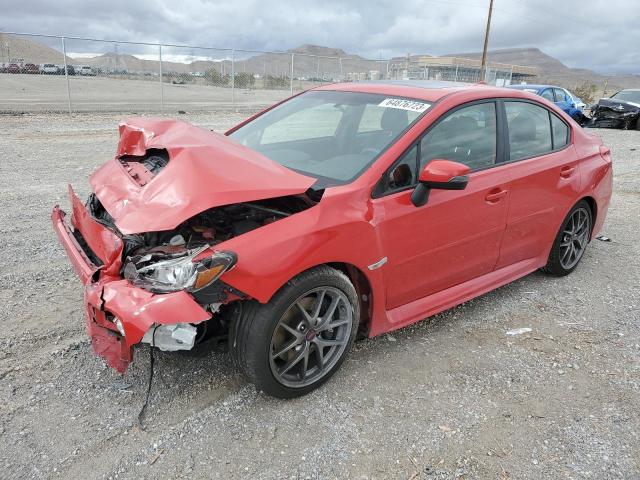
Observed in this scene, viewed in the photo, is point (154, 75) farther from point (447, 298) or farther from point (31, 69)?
point (447, 298)

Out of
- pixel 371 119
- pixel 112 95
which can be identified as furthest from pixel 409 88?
pixel 112 95

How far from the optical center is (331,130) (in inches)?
149

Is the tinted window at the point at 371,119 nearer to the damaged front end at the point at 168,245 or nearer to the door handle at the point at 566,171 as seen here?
the damaged front end at the point at 168,245

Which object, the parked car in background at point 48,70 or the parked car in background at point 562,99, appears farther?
the parked car in background at point 48,70

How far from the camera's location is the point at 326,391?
2.99 metres

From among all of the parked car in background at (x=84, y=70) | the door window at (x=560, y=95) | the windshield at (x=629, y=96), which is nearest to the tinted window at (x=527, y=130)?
the door window at (x=560, y=95)

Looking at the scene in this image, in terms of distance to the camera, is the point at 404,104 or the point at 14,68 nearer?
the point at 404,104

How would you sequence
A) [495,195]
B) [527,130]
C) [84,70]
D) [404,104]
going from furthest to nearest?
1. [84,70]
2. [527,130]
3. [495,195]
4. [404,104]

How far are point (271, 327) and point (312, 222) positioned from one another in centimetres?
58

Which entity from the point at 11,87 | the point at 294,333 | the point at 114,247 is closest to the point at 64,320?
the point at 114,247

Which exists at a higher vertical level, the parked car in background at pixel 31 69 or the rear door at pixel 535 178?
the parked car in background at pixel 31 69

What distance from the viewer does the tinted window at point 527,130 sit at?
12.8 feet

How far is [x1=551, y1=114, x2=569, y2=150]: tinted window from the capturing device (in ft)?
14.3

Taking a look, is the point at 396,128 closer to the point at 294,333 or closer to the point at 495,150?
the point at 495,150
